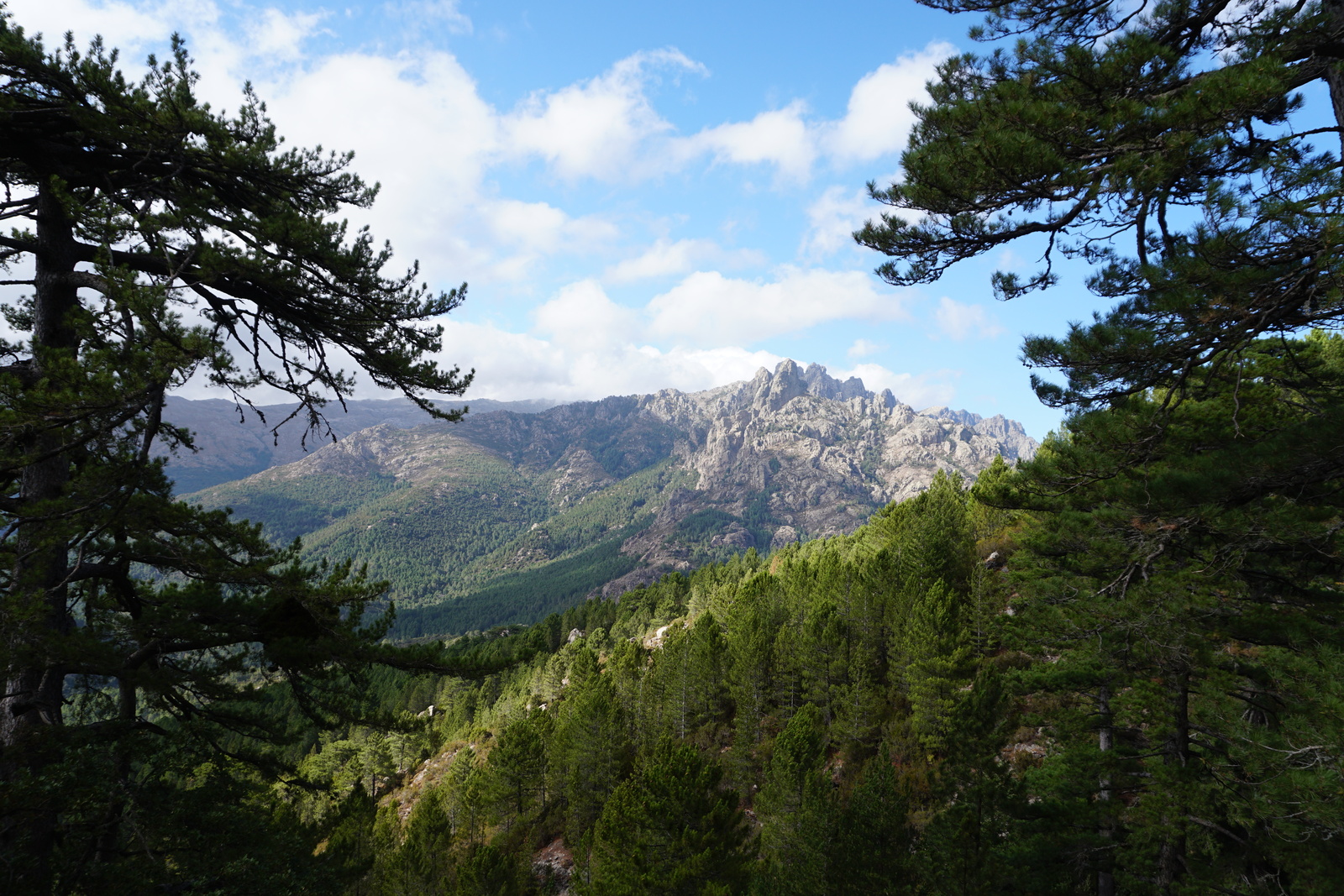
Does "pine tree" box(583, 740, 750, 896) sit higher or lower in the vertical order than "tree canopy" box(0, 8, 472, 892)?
lower

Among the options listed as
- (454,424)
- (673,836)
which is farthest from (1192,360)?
(673,836)

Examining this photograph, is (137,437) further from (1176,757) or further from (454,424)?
(1176,757)

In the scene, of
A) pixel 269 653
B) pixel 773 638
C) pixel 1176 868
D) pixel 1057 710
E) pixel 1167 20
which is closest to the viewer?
pixel 1167 20

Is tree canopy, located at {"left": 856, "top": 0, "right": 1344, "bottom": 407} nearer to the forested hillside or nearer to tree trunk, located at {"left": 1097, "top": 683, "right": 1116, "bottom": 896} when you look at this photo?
the forested hillside

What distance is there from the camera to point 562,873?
3036 cm

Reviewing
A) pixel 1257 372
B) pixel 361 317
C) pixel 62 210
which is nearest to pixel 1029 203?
pixel 1257 372

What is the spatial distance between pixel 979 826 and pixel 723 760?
1906 cm

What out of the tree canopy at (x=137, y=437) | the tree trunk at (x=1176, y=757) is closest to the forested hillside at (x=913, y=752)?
the tree trunk at (x=1176, y=757)

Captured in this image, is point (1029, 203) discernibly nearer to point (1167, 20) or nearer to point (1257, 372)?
point (1167, 20)

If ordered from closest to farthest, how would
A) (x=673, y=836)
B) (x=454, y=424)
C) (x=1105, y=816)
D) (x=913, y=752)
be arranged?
(x=454, y=424) → (x=1105, y=816) → (x=673, y=836) → (x=913, y=752)

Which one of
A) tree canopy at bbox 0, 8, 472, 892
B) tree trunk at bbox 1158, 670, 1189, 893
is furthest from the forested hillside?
tree canopy at bbox 0, 8, 472, 892

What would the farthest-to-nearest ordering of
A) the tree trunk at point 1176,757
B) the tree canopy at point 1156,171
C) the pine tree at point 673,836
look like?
1. the pine tree at point 673,836
2. the tree trunk at point 1176,757
3. the tree canopy at point 1156,171

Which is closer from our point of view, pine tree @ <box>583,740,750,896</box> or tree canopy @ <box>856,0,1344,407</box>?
tree canopy @ <box>856,0,1344,407</box>

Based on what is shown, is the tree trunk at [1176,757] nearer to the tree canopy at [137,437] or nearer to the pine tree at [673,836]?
the pine tree at [673,836]
